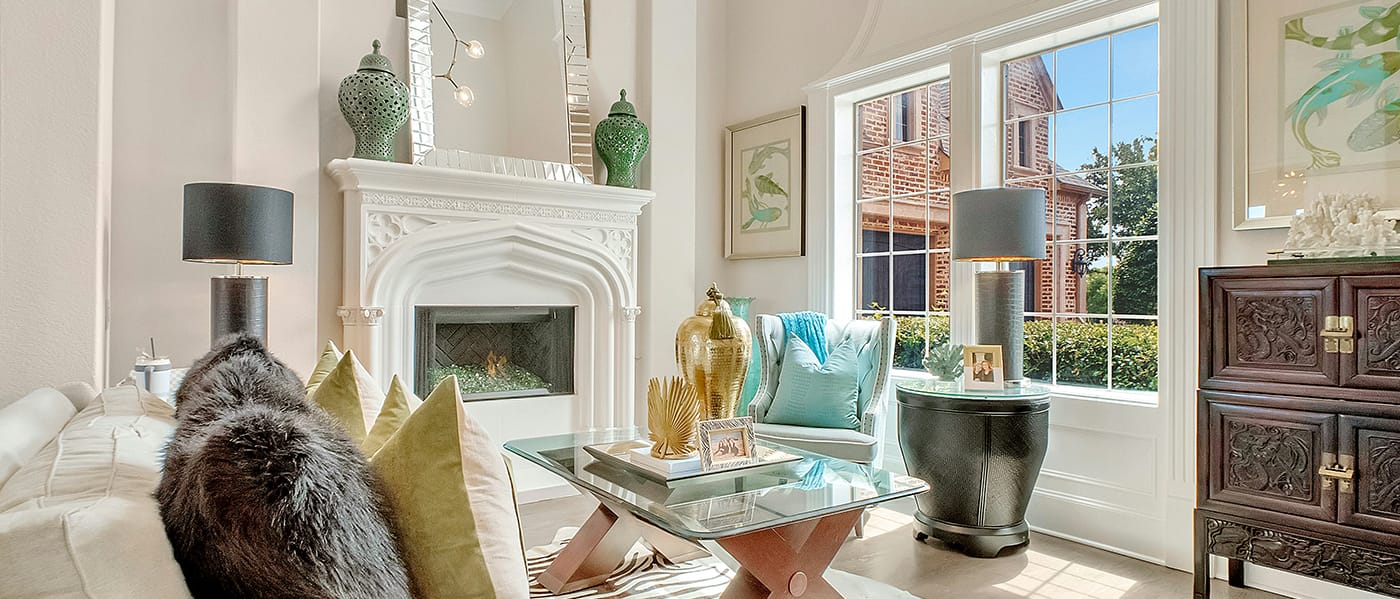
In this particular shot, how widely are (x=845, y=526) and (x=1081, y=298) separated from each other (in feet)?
6.74

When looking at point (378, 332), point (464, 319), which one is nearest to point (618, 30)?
point (464, 319)

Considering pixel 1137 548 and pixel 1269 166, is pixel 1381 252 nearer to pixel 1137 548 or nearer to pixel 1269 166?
pixel 1269 166

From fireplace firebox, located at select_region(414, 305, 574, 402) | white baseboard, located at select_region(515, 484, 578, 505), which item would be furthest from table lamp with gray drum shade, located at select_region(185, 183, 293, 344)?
white baseboard, located at select_region(515, 484, 578, 505)

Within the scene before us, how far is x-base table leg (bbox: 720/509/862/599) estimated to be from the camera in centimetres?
188

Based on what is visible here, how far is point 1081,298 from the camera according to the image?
343cm

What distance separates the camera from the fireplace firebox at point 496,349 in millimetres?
3916

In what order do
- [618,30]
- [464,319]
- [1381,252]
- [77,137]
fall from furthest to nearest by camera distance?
[618,30] → [464,319] → [1381,252] → [77,137]

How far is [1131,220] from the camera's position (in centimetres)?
325

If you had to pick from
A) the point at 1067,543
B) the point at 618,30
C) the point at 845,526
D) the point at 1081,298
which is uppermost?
Answer: the point at 618,30

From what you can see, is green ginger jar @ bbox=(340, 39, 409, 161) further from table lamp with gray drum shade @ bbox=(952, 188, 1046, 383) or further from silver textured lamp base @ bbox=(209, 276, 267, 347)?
table lamp with gray drum shade @ bbox=(952, 188, 1046, 383)

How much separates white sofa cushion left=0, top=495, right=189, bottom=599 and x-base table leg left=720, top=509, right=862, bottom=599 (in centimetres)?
126

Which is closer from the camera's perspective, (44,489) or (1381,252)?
(44,489)

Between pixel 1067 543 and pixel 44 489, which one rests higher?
pixel 44 489

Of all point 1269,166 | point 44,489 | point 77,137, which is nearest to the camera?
point 44,489
